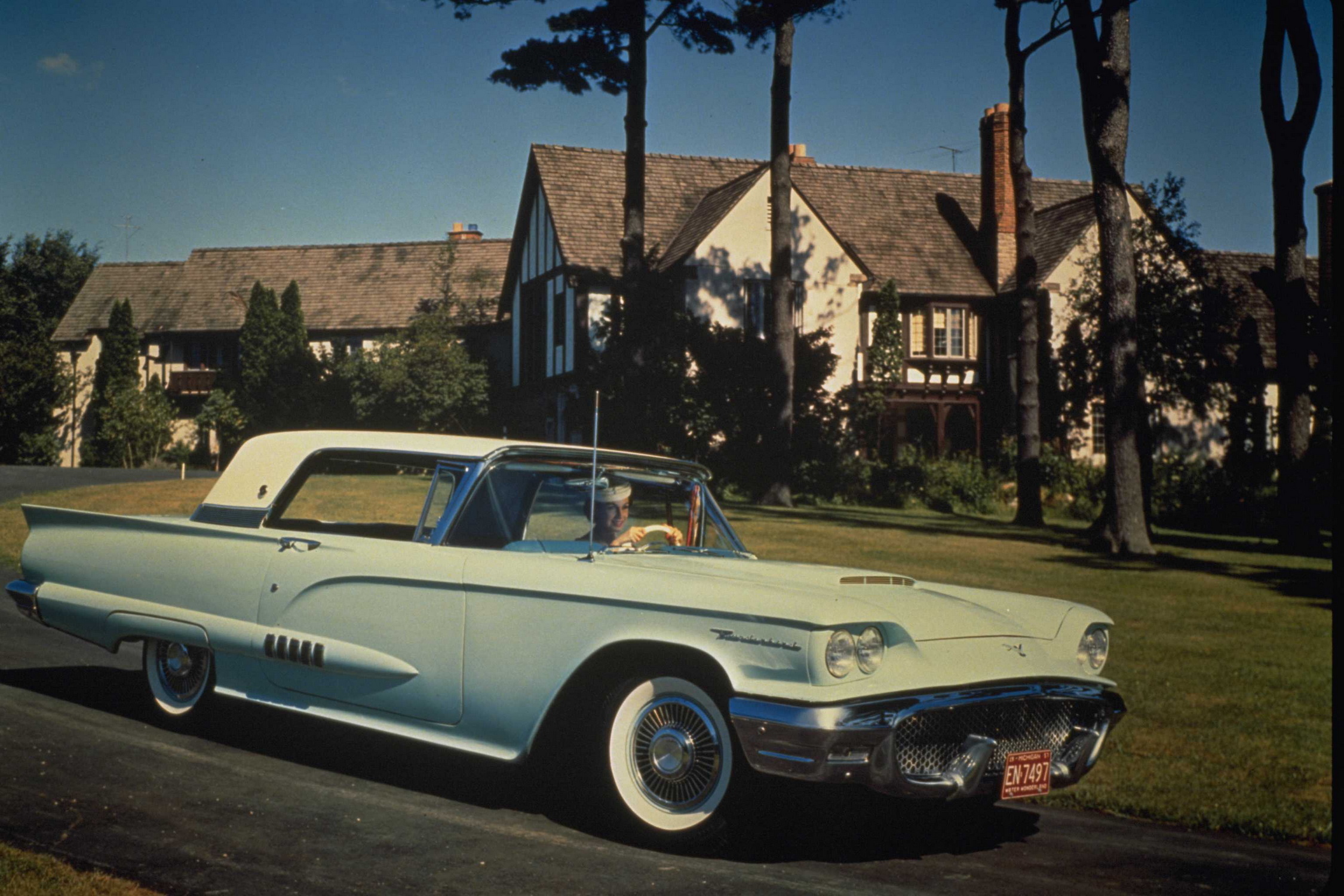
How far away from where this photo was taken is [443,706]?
218 inches

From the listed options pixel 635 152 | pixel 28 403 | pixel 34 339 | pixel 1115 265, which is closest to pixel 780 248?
pixel 635 152

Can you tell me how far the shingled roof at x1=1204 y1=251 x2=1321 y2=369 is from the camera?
34.2m

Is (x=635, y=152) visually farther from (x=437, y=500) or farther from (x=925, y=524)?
(x=437, y=500)

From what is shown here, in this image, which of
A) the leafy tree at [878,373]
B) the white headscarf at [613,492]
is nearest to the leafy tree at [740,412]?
the leafy tree at [878,373]

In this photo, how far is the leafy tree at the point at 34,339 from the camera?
52062 millimetres

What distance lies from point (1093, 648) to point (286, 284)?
5333cm

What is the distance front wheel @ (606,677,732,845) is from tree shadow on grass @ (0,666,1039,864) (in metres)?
0.13

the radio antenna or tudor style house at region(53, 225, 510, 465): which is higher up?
tudor style house at region(53, 225, 510, 465)

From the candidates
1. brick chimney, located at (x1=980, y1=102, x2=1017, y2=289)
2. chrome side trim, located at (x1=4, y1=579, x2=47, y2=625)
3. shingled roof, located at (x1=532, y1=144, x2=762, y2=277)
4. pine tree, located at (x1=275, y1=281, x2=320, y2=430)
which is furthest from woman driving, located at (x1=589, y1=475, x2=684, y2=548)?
pine tree, located at (x1=275, y1=281, x2=320, y2=430)

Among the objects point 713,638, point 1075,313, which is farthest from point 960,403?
point 713,638

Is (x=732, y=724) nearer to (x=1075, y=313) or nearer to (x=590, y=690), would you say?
(x=590, y=690)

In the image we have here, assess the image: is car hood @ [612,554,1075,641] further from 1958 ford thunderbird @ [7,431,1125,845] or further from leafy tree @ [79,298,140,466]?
leafy tree @ [79,298,140,466]

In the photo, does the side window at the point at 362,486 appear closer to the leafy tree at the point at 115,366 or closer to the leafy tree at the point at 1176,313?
the leafy tree at the point at 1176,313

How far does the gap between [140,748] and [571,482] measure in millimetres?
2313
